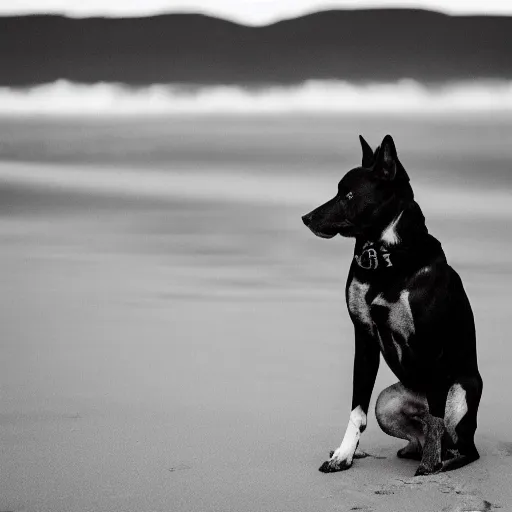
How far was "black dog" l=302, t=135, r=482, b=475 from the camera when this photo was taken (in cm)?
308

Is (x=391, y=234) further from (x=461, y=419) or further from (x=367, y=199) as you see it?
(x=461, y=419)

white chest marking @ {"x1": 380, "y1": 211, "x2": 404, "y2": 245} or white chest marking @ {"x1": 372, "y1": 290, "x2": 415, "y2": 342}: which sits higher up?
white chest marking @ {"x1": 380, "y1": 211, "x2": 404, "y2": 245}

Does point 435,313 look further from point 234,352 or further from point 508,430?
point 234,352

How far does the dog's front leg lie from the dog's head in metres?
0.35

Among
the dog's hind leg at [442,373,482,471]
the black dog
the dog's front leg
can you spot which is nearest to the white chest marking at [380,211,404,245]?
the black dog

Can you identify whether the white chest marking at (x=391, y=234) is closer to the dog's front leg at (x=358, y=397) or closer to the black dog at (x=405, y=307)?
the black dog at (x=405, y=307)

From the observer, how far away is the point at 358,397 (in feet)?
10.7

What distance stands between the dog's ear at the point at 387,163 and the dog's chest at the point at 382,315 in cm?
33

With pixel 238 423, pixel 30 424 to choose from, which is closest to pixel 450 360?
pixel 238 423

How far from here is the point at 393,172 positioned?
307 cm

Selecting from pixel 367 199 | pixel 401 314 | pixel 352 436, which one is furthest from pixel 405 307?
pixel 352 436

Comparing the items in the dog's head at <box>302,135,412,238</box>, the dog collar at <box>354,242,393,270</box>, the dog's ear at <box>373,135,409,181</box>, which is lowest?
the dog collar at <box>354,242,393,270</box>

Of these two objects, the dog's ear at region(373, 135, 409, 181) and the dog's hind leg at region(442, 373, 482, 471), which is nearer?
the dog's ear at region(373, 135, 409, 181)

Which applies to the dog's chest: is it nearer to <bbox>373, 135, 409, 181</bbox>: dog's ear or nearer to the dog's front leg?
the dog's front leg
